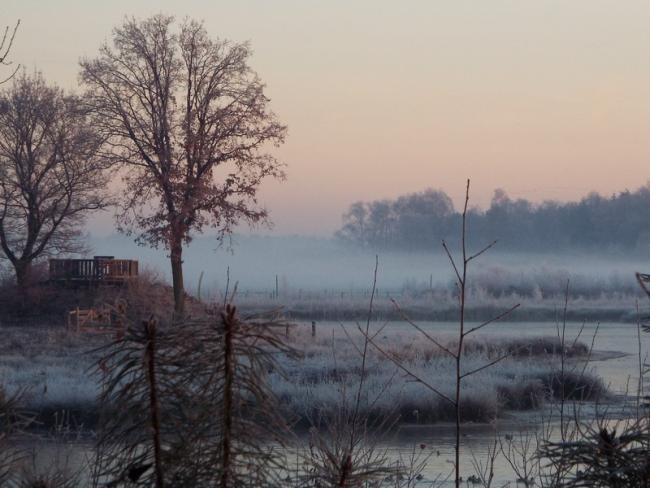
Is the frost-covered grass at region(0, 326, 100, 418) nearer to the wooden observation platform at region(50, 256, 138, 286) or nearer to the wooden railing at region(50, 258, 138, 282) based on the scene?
the wooden observation platform at region(50, 256, 138, 286)

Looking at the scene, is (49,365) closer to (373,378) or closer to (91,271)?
(373,378)

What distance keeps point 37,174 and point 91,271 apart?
15.0 feet

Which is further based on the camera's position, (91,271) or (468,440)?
(91,271)

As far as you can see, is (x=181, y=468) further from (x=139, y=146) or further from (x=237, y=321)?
(x=139, y=146)

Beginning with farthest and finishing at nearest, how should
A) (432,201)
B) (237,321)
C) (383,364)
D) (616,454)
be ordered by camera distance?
(432,201) < (383,364) < (616,454) < (237,321)

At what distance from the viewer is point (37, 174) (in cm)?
3850

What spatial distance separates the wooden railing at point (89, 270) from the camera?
37.0m

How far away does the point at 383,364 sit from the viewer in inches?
977

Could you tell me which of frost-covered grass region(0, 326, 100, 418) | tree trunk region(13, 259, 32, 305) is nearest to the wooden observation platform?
tree trunk region(13, 259, 32, 305)

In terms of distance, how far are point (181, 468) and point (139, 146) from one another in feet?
111

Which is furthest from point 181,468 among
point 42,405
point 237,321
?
point 42,405

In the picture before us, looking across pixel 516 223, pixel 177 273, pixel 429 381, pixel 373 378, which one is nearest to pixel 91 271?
pixel 177 273

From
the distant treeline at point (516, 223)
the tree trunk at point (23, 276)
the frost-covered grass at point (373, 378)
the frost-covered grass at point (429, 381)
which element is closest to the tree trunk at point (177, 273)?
the frost-covered grass at point (373, 378)

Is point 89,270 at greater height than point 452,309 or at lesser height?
greater
